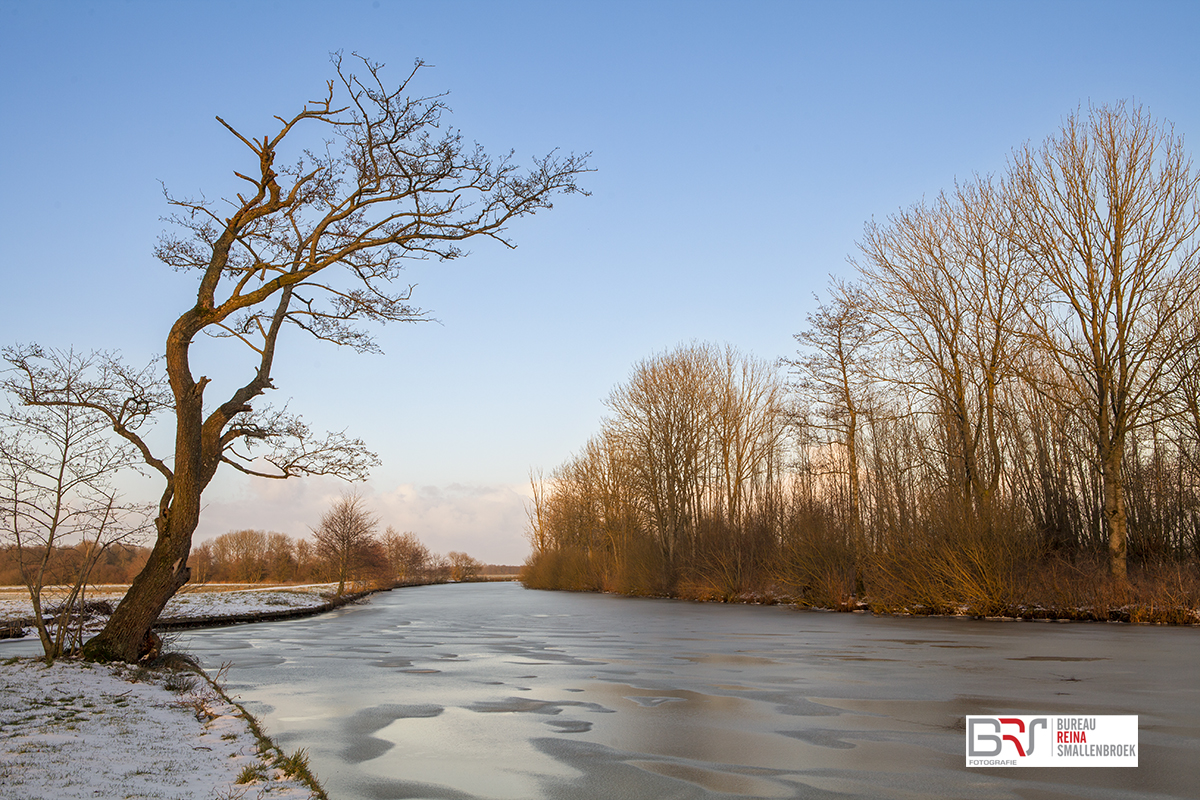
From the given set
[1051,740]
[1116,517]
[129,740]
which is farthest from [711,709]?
[1116,517]

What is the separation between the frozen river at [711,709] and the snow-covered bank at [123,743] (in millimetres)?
533

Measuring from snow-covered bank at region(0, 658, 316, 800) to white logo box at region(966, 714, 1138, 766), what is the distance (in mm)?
5046

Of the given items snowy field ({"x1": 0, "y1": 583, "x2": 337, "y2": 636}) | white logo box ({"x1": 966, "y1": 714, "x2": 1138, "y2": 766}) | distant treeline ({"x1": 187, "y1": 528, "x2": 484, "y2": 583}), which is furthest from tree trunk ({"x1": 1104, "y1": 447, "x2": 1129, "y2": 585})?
distant treeline ({"x1": 187, "y1": 528, "x2": 484, "y2": 583})

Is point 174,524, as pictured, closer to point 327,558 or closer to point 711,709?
point 711,709

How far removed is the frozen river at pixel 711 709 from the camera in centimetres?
531

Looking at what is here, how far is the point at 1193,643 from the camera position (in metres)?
13.8

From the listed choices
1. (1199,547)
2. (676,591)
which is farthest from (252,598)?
(1199,547)

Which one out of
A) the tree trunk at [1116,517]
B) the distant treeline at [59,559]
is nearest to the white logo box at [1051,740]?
the distant treeline at [59,559]

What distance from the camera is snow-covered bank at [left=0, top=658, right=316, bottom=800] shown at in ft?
14.9

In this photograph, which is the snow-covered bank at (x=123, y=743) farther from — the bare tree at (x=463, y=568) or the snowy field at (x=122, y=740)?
the bare tree at (x=463, y=568)

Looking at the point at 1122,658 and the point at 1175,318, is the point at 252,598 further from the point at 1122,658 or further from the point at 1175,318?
the point at 1175,318

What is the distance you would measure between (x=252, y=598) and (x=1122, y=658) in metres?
34.7

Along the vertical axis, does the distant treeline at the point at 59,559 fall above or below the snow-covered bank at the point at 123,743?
above

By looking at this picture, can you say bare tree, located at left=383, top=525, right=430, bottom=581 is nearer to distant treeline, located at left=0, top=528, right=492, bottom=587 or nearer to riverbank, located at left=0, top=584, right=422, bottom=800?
distant treeline, located at left=0, top=528, right=492, bottom=587
